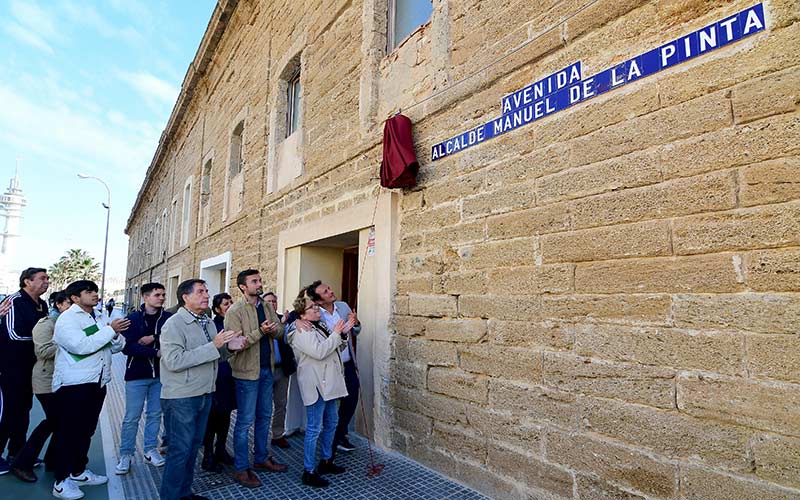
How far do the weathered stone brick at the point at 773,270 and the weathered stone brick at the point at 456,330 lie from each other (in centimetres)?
180

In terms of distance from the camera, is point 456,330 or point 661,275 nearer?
point 661,275

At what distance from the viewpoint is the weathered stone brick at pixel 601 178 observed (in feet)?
8.99

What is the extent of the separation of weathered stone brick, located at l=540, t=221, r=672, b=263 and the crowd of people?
1805 mm

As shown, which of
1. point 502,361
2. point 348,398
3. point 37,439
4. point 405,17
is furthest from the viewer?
point 405,17

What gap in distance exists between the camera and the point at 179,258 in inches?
589

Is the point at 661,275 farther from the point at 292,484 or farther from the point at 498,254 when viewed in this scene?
the point at 292,484

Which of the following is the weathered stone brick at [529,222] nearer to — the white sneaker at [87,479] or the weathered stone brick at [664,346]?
the weathered stone brick at [664,346]

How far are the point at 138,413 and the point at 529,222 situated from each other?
3871 millimetres

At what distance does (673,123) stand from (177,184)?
17.1 meters

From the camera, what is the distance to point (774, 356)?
2.22 meters

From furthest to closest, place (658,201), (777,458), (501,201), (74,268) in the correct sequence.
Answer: (74,268) < (501,201) < (658,201) < (777,458)

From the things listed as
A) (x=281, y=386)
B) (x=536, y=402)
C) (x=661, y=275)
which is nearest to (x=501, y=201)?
(x=661, y=275)

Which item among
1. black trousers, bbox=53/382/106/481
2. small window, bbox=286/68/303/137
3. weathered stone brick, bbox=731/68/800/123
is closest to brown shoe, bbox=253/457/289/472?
black trousers, bbox=53/382/106/481

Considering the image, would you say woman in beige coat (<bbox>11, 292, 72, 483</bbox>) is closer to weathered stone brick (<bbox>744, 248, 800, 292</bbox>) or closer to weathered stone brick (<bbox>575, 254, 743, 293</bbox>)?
weathered stone brick (<bbox>575, 254, 743, 293</bbox>)
